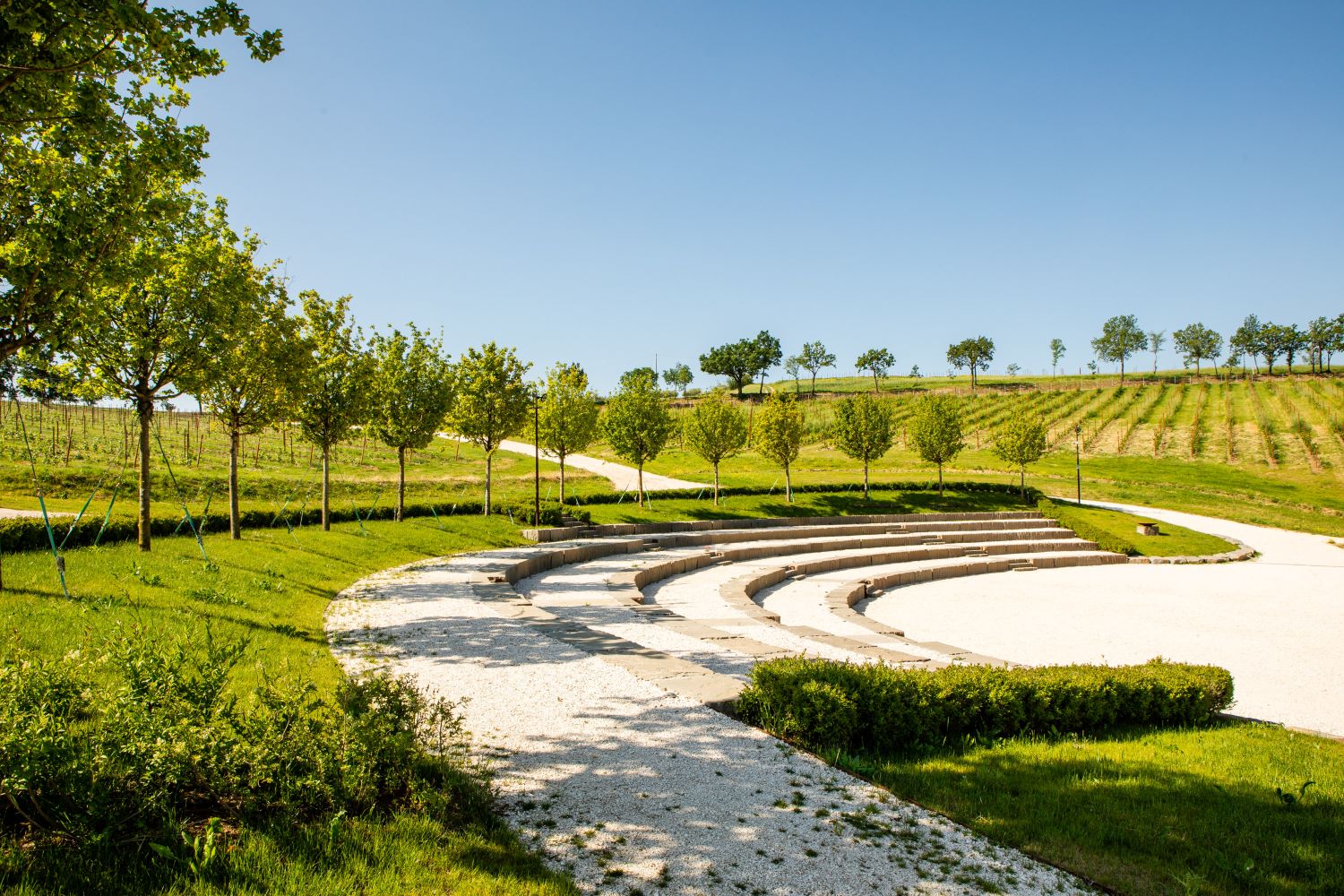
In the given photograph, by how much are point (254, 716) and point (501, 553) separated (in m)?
16.7

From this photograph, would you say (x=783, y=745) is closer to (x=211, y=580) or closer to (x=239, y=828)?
(x=239, y=828)

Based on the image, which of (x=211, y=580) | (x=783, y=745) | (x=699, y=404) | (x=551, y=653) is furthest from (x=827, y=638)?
(x=699, y=404)

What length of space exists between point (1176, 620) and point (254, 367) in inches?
987

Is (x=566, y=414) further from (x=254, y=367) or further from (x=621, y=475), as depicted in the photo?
(x=254, y=367)

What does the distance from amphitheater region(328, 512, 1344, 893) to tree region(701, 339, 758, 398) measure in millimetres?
91011

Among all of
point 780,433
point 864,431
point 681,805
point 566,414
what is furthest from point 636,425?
point 681,805

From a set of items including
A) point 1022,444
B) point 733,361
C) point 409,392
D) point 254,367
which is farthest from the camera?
point 733,361

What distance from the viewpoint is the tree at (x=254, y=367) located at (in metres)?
17.4

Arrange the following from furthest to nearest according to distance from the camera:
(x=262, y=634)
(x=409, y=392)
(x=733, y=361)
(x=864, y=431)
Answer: (x=733, y=361), (x=864, y=431), (x=409, y=392), (x=262, y=634)

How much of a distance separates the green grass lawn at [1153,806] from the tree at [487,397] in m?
26.1

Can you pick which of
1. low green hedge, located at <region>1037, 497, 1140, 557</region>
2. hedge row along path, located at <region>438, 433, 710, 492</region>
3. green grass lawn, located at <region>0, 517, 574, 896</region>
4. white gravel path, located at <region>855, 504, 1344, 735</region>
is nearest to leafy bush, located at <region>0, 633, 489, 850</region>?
green grass lawn, located at <region>0, 517, 574, 896</region>

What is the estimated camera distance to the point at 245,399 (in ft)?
64.8

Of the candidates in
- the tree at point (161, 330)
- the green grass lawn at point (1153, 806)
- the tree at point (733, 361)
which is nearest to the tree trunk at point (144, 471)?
the tree at point (161, 330)

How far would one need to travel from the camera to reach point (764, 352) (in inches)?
4722
